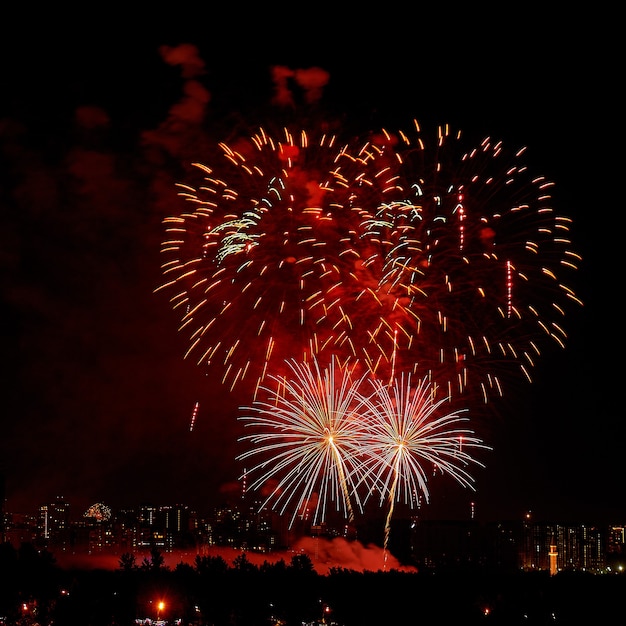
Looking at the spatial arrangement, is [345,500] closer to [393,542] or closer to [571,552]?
[393,542]

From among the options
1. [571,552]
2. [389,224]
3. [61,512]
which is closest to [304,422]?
[389,224]

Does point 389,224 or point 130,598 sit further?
point 130,598

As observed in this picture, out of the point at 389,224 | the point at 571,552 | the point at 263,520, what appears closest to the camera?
the point at 389,224

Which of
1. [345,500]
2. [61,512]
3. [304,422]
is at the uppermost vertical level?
[304,422]

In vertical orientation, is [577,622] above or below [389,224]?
below

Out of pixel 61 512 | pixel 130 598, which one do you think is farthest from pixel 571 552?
pixel 130 598

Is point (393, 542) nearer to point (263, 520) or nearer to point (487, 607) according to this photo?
point (263, 520)

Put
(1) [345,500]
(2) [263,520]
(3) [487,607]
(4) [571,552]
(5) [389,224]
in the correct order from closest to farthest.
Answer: (5) [389,224], (1) [345,500], (3) [487,607], (2) [263,520], (4) [571,552]
